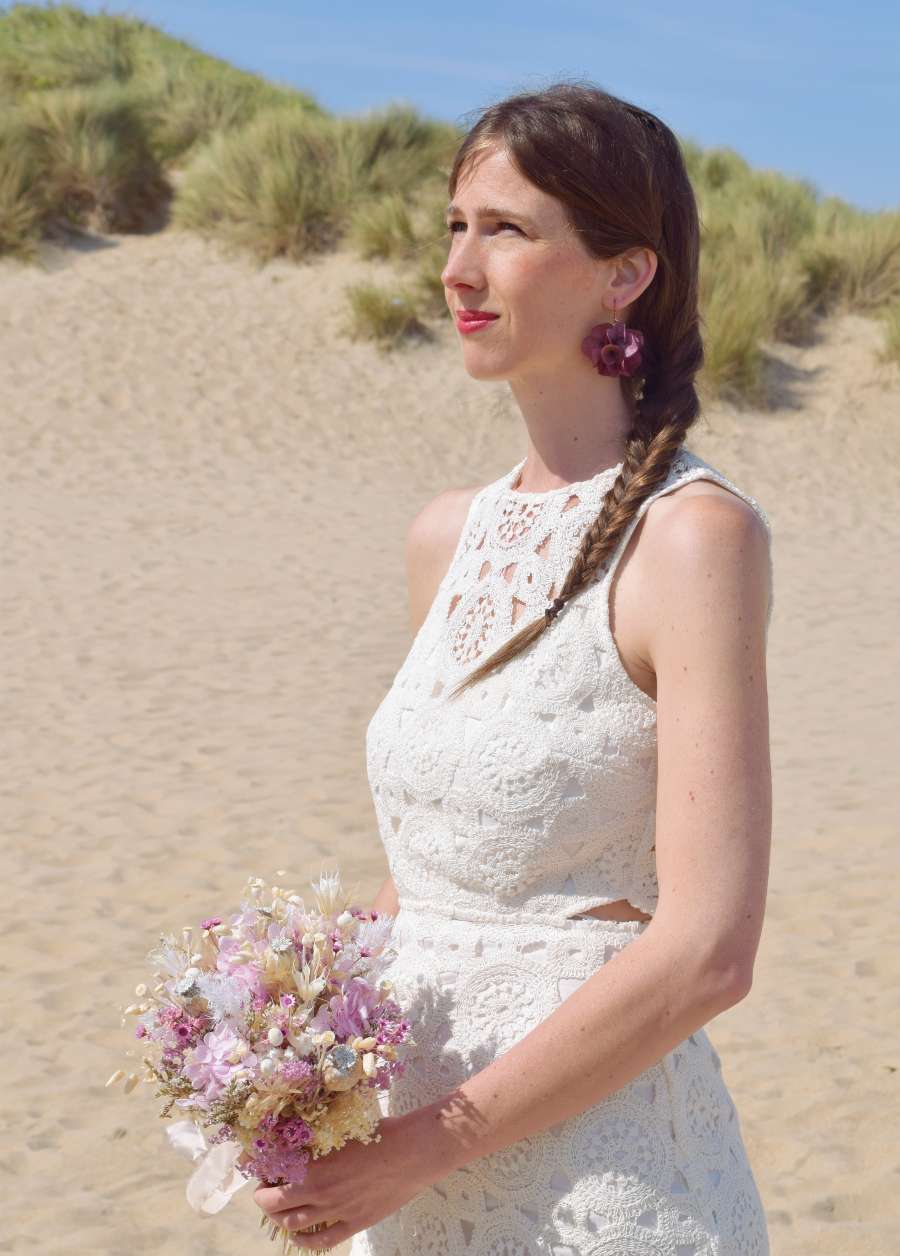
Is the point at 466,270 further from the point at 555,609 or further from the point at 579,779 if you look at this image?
the point at 579,779

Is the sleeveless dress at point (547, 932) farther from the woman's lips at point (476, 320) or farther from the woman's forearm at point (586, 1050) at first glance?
the woman's lips at point (476, 320)

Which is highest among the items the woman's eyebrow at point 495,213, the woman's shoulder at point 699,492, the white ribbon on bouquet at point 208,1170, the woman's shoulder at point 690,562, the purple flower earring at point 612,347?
the woman's eyebrow at point 495,213

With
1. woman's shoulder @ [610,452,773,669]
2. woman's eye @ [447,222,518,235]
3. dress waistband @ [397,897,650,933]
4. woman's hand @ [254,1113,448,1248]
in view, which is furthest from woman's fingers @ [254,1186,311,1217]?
woman's eye @ [447,222,518,235]

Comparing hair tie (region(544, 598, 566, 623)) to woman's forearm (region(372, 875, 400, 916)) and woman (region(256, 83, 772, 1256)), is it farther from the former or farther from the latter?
woman's forearm (region(372, 875, 400, 916))

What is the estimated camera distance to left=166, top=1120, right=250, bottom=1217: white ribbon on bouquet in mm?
1417

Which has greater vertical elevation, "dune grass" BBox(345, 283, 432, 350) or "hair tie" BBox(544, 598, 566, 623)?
"dune grass" BBox(345, 283, 432, 350)

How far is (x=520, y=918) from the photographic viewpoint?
149 cm

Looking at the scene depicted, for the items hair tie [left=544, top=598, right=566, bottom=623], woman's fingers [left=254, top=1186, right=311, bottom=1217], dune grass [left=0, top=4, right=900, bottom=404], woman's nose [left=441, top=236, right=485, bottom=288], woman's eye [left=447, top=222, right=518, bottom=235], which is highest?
dune grass [left=0, top=4, right=900, bottom=404]

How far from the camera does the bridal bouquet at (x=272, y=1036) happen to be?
51.8 inches

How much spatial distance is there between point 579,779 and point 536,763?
0.04 metres

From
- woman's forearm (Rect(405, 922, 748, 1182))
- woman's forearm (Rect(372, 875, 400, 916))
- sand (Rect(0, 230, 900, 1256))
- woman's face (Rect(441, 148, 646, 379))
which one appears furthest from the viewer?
sand (Rect(0, 230, 900, 1256))

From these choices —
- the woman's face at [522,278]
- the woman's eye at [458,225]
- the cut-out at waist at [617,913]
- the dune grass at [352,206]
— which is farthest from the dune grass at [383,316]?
the cut-out at waist at [617,913]

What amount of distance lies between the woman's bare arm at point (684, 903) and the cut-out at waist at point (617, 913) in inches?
5.0

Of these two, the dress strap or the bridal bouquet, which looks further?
the dress strap
